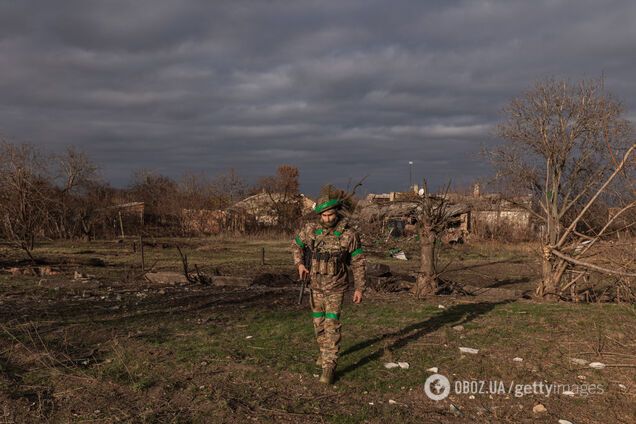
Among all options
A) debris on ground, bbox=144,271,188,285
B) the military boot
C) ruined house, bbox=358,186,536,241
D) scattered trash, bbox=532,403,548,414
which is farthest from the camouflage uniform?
ruined house, bbox=358,186,536,241

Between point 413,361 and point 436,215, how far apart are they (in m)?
4.67

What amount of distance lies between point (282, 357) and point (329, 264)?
1370 millimetres

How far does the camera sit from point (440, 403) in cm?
439

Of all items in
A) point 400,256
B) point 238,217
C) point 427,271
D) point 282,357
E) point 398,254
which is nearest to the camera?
point 282,357

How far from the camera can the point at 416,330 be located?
6.80m

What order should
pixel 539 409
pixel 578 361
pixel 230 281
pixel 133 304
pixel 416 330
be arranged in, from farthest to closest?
pixel 230 281 → pixel 133 304 → pixel 416 330 → pixel 578 361 → pixel 539 409

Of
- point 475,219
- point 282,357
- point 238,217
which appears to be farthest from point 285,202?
point 282,357

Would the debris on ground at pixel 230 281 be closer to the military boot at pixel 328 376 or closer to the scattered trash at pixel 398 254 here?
the military boot at pixel 328 376

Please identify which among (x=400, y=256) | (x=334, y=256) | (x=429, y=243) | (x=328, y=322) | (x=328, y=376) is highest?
(x=334, y=256)

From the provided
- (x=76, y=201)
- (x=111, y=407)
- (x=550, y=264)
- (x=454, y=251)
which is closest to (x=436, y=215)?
(x=550, y=264)

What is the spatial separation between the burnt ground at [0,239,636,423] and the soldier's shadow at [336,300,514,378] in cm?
3

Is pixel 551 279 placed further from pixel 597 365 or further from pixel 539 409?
pixel 539 409

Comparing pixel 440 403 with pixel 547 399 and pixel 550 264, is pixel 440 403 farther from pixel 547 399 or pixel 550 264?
pixel 550 264

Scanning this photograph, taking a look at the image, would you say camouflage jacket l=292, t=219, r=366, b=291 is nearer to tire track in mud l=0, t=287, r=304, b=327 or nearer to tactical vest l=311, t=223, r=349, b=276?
tactical vest l=311, t=223, r=349, b=276
